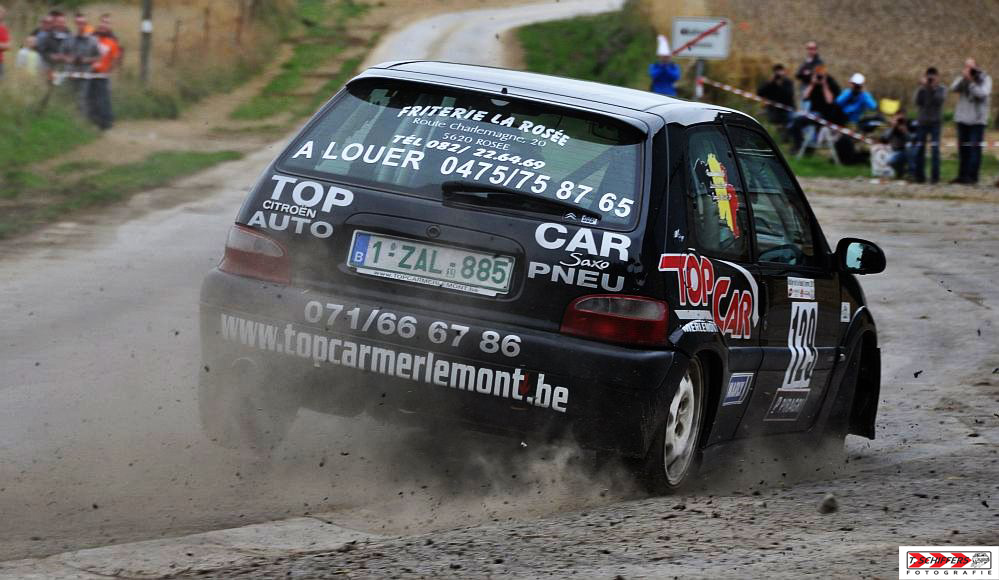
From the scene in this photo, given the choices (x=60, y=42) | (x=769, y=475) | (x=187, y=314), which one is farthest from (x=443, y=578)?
(x=60, y=42)

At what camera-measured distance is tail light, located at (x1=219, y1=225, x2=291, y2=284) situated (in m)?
5.86

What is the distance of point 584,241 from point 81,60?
19706mm

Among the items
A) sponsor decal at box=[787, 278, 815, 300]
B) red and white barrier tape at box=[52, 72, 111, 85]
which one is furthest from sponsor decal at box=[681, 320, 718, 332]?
red and white barrier tape at box=[52, 72, 111, 85]

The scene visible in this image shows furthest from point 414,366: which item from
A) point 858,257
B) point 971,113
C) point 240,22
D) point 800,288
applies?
point 240,22

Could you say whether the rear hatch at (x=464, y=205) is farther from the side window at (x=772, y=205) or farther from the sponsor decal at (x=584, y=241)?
the side window at (x=772, y=205)

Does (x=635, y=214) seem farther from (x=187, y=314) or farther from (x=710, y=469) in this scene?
(x=187, y=314)

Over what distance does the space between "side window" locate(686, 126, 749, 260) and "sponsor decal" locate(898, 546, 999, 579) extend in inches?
63.8

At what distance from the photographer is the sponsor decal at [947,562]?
4.60m

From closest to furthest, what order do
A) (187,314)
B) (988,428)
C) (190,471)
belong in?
1. (190,471)
2. (988,428)
3. (187,314)

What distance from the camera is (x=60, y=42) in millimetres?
24047

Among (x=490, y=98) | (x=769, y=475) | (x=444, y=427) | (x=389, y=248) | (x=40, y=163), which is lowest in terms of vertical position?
(x=40, y=163)

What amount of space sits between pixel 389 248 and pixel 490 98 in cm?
78

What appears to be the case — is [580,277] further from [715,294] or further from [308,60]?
[308,60]

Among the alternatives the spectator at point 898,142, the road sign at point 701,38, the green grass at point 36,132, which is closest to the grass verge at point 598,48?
the road sign at point 701,38
